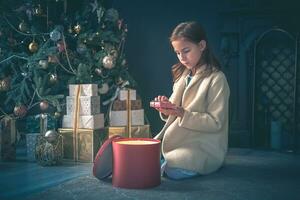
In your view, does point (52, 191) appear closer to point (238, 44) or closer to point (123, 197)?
point (123, 197)

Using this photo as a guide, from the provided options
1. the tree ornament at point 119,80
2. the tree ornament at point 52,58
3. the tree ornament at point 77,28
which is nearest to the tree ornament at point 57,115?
the tree ornament at point 52,58

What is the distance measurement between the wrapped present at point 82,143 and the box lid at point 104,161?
48 cm

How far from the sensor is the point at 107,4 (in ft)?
10.5

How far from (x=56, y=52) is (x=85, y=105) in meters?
0.44

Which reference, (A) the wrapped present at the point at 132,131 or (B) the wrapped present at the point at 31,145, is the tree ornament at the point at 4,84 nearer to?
(B) the wrapped present at the point at 31,145

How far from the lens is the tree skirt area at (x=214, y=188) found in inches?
64.2

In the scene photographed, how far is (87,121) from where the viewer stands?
2357 mm

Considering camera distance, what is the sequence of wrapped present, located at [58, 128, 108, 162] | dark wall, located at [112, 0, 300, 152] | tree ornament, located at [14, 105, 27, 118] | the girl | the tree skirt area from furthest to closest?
1. dark wall, located at [112, 0, 300, 152]
2. tree ornament, located at [14, 105, 27, 118]
3. wrapped present, located at [58, 128, 108, 162]
4. the girl
5. the tree skirt area

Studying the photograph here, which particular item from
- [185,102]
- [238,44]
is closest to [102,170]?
[185,102]

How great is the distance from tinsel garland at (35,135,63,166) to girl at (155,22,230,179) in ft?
2.16

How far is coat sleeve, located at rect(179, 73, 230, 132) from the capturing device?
1906 mm

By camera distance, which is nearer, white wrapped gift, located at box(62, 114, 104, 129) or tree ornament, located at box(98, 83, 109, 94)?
white wrapped gift, located at box(62, 114, 104, 129)

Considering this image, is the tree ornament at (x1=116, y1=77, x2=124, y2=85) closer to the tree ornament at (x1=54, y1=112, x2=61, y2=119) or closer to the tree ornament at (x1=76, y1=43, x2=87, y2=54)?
the tree ornament at (x1=76, y1=43, x2=87, y2=54)

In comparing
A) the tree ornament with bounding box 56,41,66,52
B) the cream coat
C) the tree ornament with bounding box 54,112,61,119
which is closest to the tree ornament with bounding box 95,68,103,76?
the tree ornament with bounding box 56,41,66,52
